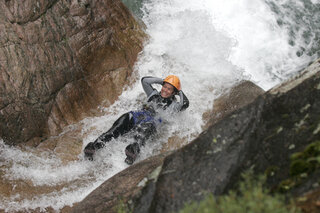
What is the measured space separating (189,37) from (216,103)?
3375 mm

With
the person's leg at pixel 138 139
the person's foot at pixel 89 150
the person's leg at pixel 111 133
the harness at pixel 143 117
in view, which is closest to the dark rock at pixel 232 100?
the harness at pixel 143 117

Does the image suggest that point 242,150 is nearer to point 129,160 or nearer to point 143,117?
point 129,160

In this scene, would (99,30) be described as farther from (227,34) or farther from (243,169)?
(243,169)

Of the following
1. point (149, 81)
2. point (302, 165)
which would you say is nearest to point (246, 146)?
point (302, 165)

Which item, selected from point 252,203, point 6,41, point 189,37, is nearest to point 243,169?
point 252,203

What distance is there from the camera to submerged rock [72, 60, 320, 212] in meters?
3.10

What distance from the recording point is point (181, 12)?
1166 centimetres

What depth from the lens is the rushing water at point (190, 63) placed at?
5738 millimetres

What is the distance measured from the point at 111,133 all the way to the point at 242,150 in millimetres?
3614

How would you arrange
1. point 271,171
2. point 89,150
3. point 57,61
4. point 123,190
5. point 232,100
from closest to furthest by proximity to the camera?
1. point 271,171
2. point 123,190
3. point 89,150
4. point 57,61
5. point 232,100

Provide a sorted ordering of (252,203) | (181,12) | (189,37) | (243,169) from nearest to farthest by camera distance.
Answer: (252,203) < (243,169) < (189,37) < (181,12)

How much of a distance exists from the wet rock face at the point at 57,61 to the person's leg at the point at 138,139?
5.46ft

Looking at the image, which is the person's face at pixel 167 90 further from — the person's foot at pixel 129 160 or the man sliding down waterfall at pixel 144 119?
the person's foot at pixel 129 160

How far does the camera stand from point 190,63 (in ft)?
30.0
